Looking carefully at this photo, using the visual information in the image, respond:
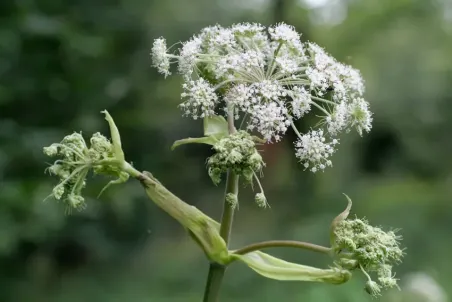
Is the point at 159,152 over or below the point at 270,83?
over

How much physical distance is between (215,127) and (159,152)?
4496mm

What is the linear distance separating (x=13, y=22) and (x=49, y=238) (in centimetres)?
184

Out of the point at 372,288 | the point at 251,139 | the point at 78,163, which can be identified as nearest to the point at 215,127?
the point at 251,139

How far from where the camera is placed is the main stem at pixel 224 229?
1.06 metres

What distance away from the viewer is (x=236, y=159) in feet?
3.20

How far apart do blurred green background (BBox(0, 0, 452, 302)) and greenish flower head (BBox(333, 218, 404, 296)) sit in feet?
2.94

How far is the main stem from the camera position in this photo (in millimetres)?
1058

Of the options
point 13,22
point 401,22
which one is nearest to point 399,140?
point 401,22

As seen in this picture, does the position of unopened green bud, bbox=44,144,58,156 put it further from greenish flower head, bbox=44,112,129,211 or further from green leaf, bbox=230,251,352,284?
green leaf, bbox=230,251,352,284

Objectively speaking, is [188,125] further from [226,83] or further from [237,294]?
[226,83]

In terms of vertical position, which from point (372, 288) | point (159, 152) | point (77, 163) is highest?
point (159, 152)

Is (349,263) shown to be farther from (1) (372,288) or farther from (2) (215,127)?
(2) (215,127)

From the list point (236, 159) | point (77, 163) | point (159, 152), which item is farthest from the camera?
point (159, 152)

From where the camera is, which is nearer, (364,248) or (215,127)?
(364,248)
